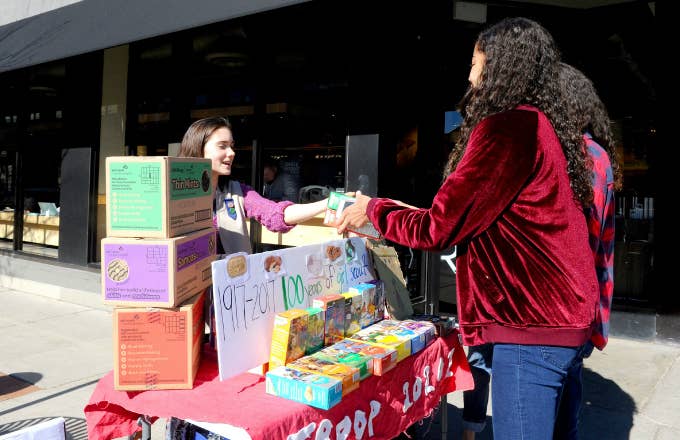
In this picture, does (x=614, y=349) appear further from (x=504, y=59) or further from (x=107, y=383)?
(x=107, y=383)

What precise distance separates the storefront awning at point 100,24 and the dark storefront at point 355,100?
254mm

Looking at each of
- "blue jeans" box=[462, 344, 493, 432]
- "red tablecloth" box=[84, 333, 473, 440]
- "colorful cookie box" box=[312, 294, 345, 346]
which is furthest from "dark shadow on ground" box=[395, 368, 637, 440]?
"colorful cookie box" box=[312, 294, 345, 346]

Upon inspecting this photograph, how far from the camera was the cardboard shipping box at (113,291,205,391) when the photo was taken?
2.12 meters

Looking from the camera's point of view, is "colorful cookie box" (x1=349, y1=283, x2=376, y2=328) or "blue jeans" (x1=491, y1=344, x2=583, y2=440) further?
"colorful cookie box" (x1=349, y1=283, x2=376, y2=328)

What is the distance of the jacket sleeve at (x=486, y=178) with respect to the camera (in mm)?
1865

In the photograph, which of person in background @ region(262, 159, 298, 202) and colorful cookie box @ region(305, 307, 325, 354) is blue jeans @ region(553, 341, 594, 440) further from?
person in background @ region(262, 159, 298, 202)

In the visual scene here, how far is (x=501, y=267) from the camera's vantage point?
1951mm

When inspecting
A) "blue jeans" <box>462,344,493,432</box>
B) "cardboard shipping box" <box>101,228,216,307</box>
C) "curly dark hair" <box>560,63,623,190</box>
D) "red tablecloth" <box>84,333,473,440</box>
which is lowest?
"blue jeans" <box>462,344,493,432</box>

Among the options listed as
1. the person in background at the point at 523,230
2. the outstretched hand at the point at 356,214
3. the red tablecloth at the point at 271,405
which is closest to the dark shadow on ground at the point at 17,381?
the red tablecloth at the point at 271,405

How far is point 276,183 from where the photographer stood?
6.85m

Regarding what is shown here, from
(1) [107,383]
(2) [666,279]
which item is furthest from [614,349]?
(1) [107,383]

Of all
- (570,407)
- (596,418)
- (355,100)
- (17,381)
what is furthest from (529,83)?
(17,381)

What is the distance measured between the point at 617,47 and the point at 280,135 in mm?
4110

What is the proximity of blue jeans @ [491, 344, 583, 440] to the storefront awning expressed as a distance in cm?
336
